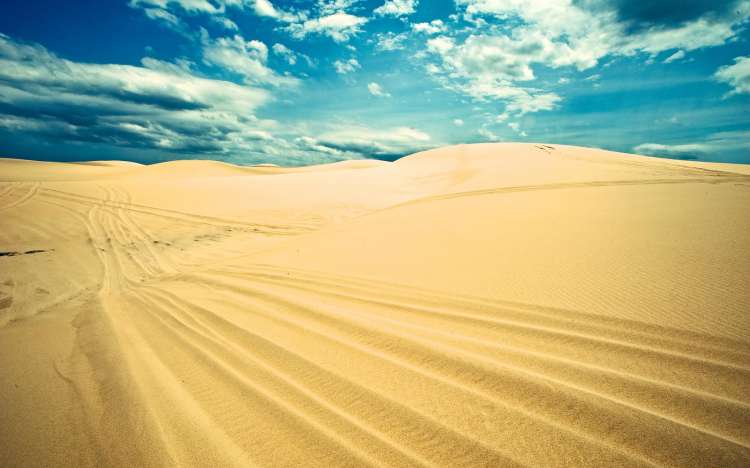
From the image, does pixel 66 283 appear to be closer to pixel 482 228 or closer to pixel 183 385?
pixel 183 385

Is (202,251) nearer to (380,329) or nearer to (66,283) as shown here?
(66,283)

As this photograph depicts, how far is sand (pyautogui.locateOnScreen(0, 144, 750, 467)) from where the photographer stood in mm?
1958

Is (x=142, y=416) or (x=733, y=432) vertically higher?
(x=733, y=432)

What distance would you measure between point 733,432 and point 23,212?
18.0 meters

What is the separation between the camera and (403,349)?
9.73 ft

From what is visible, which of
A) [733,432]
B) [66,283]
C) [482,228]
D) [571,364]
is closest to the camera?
[733,432]

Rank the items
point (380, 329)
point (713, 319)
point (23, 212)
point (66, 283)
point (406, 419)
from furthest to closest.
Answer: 1. point (23, 212)
2. point (66, 283)
3. point (380, 329)
4. point (713, 319)
5. point (406, 419)

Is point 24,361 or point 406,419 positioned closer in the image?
point 406,419

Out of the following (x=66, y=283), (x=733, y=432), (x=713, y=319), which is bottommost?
(x=66, y=283)

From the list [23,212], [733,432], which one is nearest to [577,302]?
[733,432]

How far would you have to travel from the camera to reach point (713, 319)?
2.97m

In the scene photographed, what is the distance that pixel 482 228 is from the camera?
24.0 feet

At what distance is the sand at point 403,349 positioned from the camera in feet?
6.42

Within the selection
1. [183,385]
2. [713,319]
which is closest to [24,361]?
[183,385]
